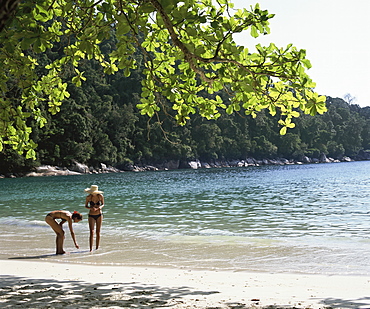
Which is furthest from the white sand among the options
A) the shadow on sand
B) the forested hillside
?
the forested hillside

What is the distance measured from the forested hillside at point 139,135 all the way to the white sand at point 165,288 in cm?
5778

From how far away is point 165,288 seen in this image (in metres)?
7.30

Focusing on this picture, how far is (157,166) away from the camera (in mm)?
126875

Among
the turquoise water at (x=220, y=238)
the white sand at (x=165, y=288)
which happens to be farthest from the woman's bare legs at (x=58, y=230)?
the white sand at (x=165, y=288)

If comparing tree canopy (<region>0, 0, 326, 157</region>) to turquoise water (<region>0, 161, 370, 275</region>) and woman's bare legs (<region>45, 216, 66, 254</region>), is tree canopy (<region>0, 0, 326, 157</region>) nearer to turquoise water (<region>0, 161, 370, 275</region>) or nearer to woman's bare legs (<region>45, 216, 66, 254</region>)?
woman's bare legs (<region>45, 216, 66, 254</region>)

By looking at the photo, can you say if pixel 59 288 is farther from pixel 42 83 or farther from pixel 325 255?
pixel 325 255

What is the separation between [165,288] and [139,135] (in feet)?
384

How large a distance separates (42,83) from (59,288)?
10.9 feet

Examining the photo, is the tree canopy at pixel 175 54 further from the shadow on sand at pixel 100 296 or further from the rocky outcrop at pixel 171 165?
the rocky outcrop at pixel 171 165

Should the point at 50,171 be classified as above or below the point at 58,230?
above

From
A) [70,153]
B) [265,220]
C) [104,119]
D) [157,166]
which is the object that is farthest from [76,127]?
[265,220]

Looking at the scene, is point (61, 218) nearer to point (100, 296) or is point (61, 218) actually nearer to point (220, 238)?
point (100, 296)

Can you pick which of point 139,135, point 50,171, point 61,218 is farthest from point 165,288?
point 139,135

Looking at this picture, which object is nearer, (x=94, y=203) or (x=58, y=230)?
(x=58, y=230)
